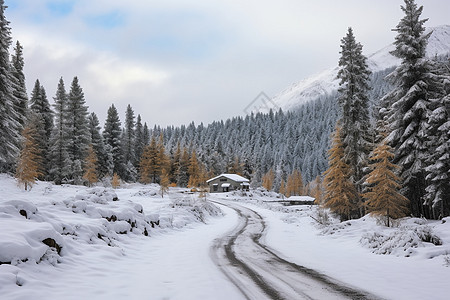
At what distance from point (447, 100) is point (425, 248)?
10301 millimetres

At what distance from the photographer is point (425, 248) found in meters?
9.94

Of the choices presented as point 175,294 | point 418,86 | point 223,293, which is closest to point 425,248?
point 223,293

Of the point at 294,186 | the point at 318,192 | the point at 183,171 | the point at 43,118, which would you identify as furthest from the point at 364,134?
the point at 294,186

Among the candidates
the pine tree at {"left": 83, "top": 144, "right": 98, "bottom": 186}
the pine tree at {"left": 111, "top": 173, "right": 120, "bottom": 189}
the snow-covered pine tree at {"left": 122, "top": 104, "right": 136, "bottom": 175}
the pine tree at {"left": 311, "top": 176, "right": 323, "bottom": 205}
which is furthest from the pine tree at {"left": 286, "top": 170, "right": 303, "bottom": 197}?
the pine tree at {"left": 83, "top": 144, "right": 98, "bottom": 186}

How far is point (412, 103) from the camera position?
19719 mm

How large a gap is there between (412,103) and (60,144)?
42440 mm

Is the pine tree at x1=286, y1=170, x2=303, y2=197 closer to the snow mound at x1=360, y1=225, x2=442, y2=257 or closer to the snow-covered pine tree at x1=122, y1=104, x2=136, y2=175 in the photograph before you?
the snow-covered pine tree at x1=122, y1=104, x2=136, y2=175

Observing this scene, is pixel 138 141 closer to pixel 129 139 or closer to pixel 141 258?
pixel 129 139

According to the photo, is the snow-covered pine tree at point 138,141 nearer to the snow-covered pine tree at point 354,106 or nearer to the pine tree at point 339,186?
the pine tree at point 339,186

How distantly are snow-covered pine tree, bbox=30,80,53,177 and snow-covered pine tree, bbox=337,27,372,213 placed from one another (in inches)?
1582

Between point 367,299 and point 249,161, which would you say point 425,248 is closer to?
point 367,299

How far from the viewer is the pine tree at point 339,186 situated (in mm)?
23950

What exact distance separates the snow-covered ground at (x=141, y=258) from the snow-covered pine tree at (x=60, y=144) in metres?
29.6

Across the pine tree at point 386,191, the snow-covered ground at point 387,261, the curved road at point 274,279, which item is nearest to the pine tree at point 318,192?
the pine tree at point 386,191
